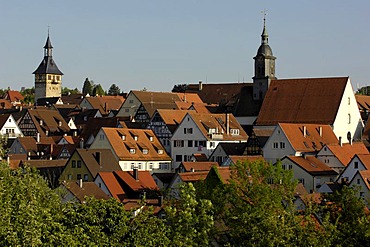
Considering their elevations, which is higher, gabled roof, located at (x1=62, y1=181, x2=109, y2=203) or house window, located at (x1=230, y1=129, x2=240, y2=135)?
house window, located at (x1=230, y1=129, x2=240, y2=135)

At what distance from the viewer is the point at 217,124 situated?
85.6m

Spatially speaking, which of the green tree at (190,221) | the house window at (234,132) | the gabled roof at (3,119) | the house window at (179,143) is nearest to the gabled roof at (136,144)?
the house window at (179,143)

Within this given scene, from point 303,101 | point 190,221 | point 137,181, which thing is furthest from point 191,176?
point 303,101

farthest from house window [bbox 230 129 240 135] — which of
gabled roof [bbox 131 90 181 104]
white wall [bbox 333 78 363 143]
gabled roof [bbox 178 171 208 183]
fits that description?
gabled roof [bbox 178 171 208 183]

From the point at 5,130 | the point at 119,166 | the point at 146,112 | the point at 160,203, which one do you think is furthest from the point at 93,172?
the point at 5,130

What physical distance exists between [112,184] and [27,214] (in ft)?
106

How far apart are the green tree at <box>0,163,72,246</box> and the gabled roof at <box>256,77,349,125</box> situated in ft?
177

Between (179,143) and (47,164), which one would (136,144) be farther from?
(47,164)

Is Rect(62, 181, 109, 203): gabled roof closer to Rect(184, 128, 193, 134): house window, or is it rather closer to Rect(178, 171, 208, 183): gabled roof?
Rect(178, 171, 208, 183): gabled roof

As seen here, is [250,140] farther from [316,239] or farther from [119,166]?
[316,239]

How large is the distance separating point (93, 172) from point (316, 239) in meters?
33.9

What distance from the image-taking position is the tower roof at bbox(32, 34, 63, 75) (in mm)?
168375

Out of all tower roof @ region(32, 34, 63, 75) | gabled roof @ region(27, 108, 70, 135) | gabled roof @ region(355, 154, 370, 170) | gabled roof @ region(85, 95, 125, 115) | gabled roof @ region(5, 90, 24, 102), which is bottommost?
gabled roof @ region(355, 154, 370, 170)

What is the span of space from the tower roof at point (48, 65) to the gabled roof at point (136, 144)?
8758cm
